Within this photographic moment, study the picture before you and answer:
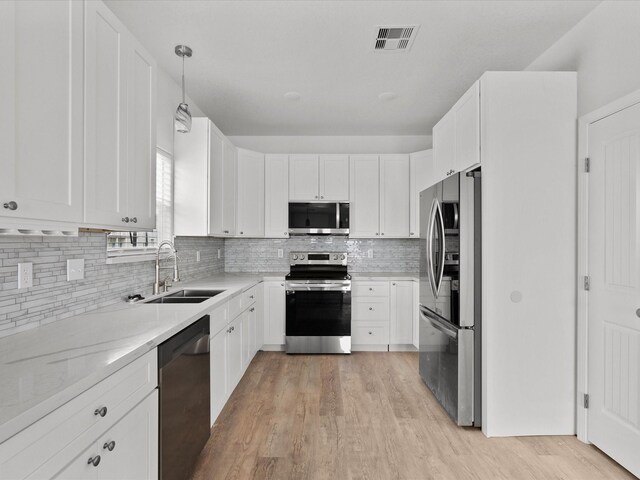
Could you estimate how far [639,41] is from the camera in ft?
6.55

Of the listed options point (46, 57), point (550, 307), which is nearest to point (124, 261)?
point (46, 57)

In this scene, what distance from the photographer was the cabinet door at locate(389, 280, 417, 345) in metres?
4.27

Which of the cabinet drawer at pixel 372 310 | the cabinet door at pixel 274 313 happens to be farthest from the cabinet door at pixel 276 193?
the cabinet drawer at pixel 372 310

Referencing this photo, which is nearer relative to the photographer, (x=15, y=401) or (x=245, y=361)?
(x=15, y=401)

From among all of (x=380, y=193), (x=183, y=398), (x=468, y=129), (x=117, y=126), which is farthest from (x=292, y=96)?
(x=183, y=398)

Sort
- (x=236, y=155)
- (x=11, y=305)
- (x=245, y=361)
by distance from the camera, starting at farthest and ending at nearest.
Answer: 1. (x=236, y=155)
2. (x=245, y=361)
3. (x=11, y=305)

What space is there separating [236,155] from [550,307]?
3.45 m

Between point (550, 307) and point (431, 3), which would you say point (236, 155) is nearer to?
point (431, 3)

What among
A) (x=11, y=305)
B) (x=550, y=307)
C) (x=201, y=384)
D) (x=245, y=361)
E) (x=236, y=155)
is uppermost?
(x=236, y=155)

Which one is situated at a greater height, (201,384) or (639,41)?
(639,41)

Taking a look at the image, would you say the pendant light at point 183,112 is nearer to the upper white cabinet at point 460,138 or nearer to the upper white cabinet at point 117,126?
the upper white cabinet at point 117,126

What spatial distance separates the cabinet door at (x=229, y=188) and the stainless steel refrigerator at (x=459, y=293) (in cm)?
207

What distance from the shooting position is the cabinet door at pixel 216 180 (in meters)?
3.29

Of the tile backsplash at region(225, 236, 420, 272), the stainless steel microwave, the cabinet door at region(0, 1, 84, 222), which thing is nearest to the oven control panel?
the tile backsplash at region(225, 236, 420, 272)
